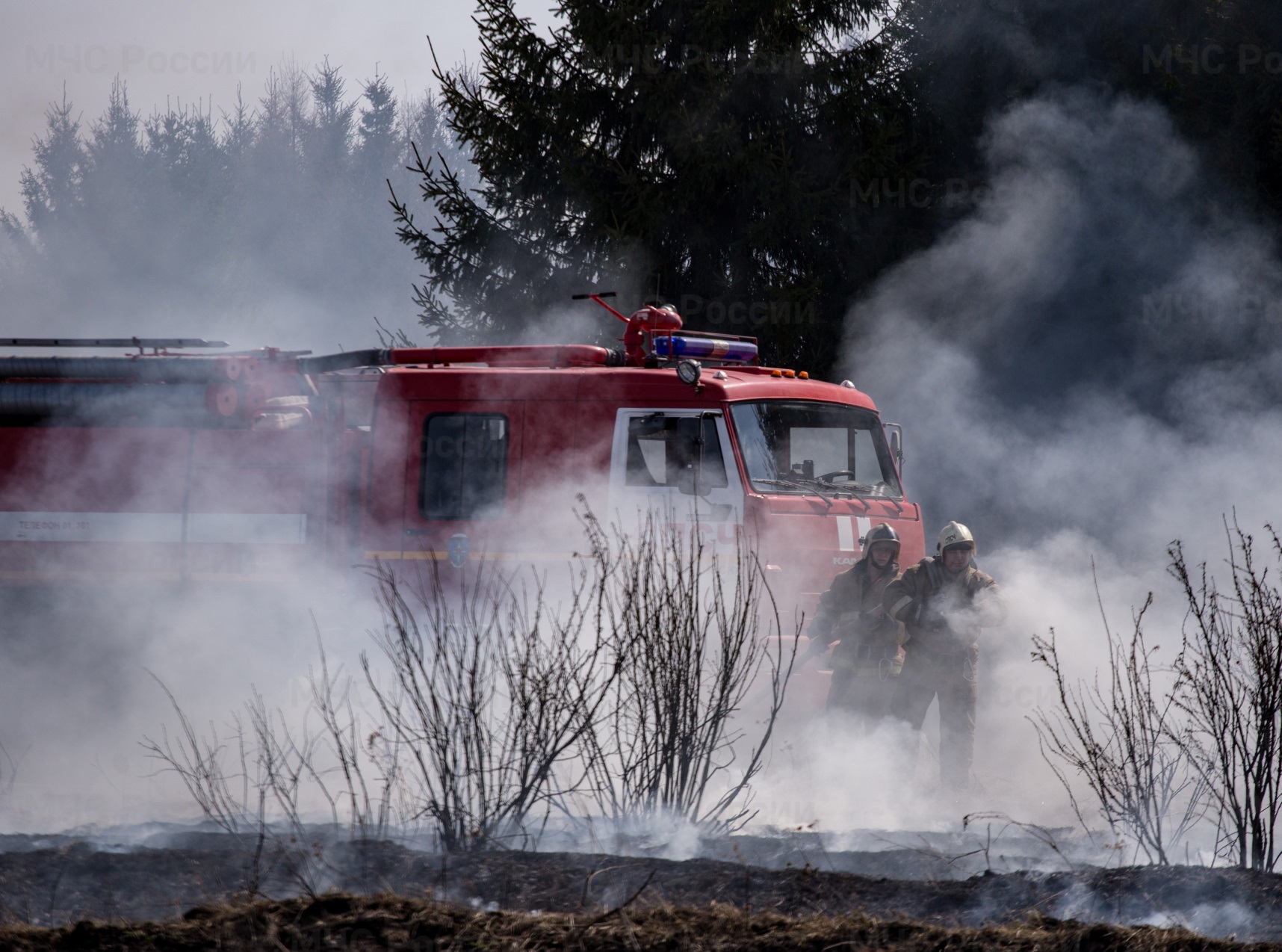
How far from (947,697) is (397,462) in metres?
3.92

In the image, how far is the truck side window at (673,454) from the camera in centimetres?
780

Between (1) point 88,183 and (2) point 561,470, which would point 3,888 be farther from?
(1) point 88,183

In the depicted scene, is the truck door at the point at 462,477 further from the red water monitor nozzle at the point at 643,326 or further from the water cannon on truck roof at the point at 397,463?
the red water monitor nozzle at the point at 643,326


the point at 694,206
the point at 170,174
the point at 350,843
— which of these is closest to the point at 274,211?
the point at 170,174

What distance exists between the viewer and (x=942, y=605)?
768 cm

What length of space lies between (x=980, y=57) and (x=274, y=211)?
4009 cm

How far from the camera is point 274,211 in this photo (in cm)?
4988

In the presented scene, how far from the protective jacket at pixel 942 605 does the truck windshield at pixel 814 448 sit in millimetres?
832

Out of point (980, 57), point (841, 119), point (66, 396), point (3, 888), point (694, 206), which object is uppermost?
point (980, 57)

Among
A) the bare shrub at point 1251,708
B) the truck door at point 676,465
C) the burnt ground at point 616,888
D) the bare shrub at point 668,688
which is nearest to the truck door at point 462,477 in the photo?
the truck door at point 676,465

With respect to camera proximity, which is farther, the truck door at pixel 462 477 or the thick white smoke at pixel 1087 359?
the thick white smoke at pixel 1087 359

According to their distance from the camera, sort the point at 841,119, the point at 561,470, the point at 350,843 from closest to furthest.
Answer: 1. the point at 350,843
2. the point at 561,470
3. the point at 841,119

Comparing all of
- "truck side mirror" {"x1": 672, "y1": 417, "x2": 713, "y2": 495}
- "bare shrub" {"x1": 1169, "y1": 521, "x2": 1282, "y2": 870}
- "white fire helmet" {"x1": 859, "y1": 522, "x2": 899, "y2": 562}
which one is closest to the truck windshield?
"truck side mirror" {"x1": 672, "y1": 417, "x2": 713, "y2": 495}

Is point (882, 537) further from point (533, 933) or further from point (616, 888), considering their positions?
point (533, 933)
